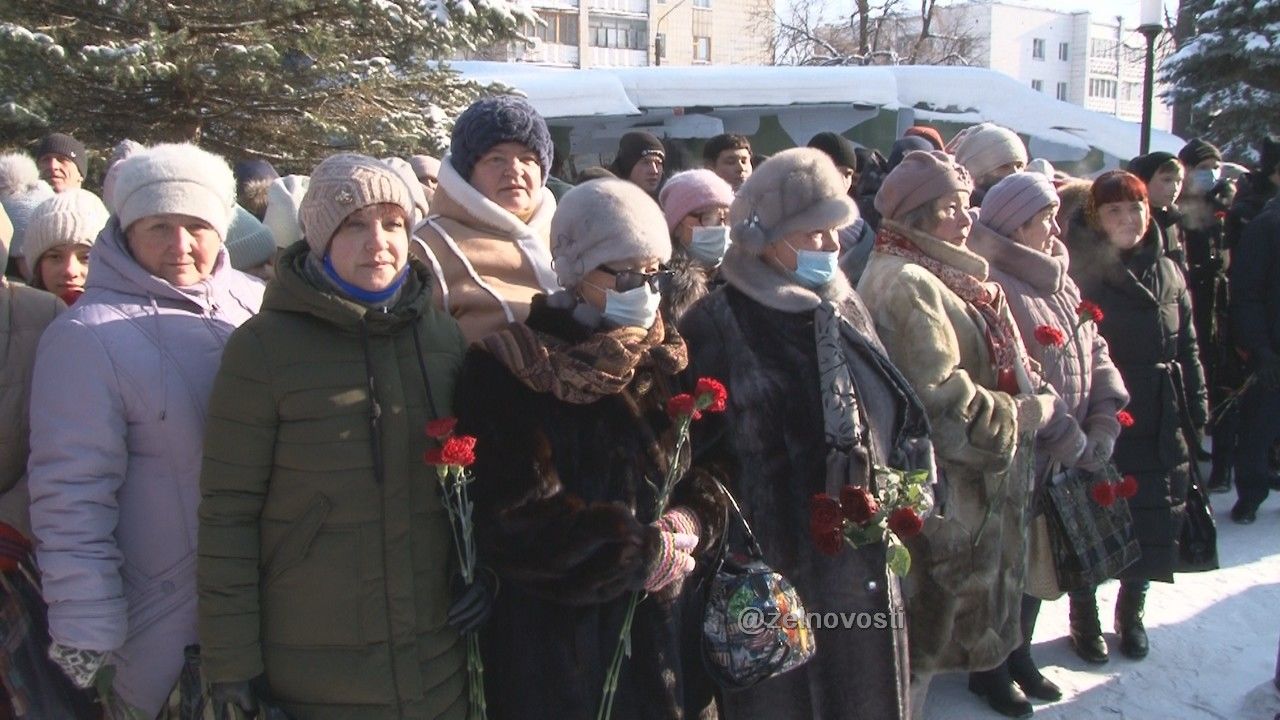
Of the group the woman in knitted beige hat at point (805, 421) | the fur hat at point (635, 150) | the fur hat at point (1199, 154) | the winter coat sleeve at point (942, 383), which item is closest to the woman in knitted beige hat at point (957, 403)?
the winter coat sleeve at point (942, 383)

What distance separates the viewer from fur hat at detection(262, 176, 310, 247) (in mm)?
4055

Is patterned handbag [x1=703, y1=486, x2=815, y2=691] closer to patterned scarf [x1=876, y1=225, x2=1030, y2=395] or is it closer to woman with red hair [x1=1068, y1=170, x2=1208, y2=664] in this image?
patterned scarf [x1=876, y1=225, x2=1030, y2=395]

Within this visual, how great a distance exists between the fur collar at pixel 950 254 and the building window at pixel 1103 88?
72.2 m

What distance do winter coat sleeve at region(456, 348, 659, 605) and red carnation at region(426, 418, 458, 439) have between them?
158mm

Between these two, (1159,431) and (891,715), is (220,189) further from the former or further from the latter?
(1159,431)

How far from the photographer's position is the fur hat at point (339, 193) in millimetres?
2385

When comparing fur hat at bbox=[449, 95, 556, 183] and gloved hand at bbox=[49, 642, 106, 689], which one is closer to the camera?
gloved hand at bbox=[49, 642, 106, 689]

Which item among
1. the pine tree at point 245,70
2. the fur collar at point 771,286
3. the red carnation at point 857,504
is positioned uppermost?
the pine tree at point 245,70

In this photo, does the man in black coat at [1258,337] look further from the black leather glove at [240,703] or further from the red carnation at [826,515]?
the black leather glove at [240,703]

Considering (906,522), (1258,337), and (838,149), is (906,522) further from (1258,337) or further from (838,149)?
(1258,337)

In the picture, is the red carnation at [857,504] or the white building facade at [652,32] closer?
the red carnation at [857,504]

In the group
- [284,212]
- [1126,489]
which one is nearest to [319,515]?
[284,212]

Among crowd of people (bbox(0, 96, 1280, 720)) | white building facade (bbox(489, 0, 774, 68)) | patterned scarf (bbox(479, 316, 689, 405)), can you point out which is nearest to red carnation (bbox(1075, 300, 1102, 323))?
crowd of people (bbox(0, 96, 1280, 720))

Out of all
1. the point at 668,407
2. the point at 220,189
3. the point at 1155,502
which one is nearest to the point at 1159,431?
the point at 1155,502
